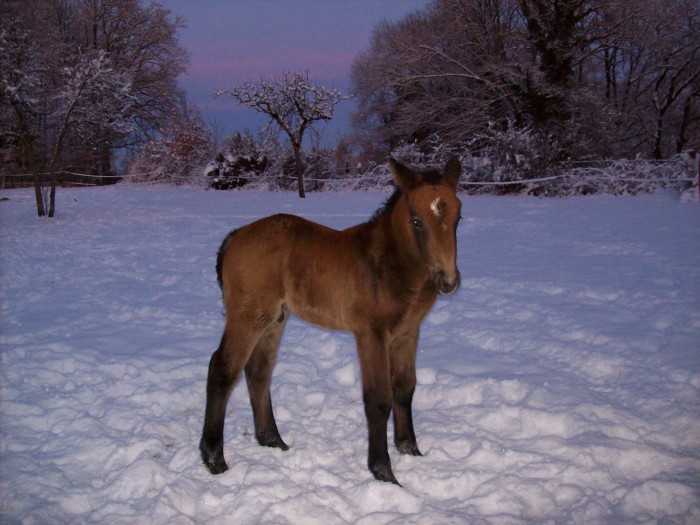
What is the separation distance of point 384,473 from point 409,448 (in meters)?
0.42

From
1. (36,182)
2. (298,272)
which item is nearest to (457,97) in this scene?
(36,182)

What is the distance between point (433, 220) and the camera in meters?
2.90

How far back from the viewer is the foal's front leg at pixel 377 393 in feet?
10.7

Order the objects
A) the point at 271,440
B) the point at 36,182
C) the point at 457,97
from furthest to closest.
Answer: the point at 457,97 → the point at 36,182 → the point at 271,440

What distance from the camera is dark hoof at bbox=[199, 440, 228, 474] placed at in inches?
135

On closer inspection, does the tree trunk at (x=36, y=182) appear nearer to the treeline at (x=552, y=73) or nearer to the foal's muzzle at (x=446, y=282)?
the treeline at (x=552, y=73)

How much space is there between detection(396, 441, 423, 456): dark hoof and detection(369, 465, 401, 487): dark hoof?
14.7 inches

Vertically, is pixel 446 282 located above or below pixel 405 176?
below

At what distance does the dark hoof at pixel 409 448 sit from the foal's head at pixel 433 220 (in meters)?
1.40

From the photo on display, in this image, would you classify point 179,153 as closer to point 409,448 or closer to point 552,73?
point 552,73

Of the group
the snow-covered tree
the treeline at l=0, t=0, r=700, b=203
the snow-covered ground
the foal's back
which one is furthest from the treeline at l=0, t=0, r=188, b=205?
the foal's back

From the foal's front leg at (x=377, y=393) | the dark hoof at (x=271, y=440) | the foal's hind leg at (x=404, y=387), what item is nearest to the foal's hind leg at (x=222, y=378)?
the dark hoof at (x=271, y=440)

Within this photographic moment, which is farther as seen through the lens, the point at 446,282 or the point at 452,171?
the point at 452,171

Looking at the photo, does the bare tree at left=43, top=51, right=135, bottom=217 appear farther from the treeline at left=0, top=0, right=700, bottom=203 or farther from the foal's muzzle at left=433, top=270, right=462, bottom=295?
the foal's muzzle at left=433, top=270, right=462, bottom=295
